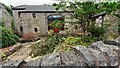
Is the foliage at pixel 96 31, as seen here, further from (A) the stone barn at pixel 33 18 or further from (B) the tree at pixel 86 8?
(A) the stone barn at pixel 33 18

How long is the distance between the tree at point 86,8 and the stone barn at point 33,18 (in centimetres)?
418

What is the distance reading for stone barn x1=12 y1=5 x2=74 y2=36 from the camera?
832 centimetres

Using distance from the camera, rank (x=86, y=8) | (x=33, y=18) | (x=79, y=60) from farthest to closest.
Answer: (x=33, y=18)
(x=86, y=8)
(x=79, y=60)

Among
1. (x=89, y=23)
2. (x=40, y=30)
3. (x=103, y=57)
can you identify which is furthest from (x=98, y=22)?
(x=40, y=30)

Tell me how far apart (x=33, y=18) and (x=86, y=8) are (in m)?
5.55

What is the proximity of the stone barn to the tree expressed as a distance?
418cm

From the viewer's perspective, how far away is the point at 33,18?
8758mm

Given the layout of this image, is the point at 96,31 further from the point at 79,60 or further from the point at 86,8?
the point at 79,60

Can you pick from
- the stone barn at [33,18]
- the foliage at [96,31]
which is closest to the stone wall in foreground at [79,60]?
the foliage at [96,31]

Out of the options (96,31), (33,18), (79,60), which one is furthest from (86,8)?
(33,18)

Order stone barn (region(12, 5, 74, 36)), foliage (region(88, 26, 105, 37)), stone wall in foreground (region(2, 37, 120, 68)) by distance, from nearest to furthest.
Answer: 1. stone wall in foreground (region(2, 37, 120, 68))
2. foliage (region(88, 26, 105, 37))
3. stone barn (region(12, 5, 74, 36))

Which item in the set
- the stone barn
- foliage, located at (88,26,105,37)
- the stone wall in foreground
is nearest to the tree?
foliage, located at (88,26,105,37)

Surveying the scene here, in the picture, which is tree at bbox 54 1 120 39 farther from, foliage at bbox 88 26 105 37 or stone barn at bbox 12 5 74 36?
stone barn at bbox 12 5 74 36

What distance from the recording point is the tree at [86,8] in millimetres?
3215
